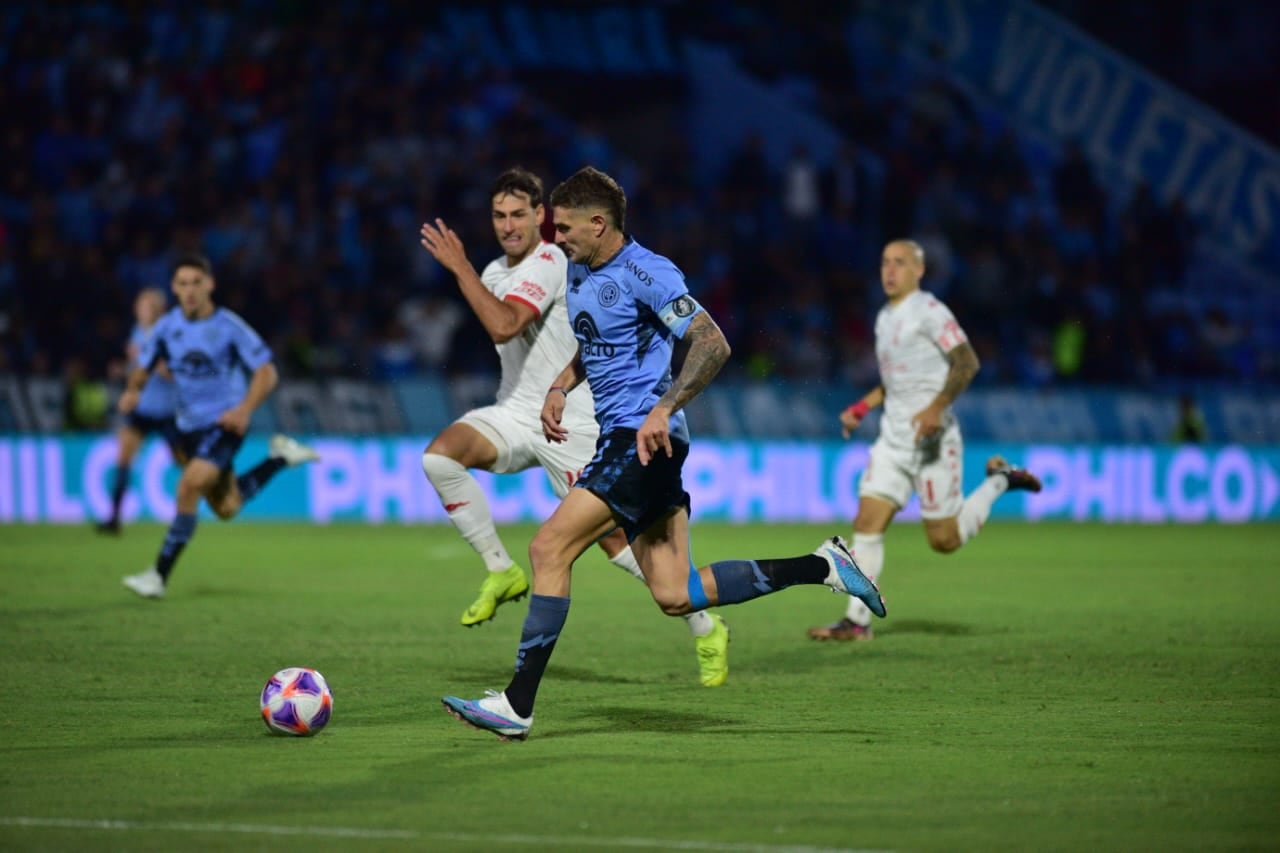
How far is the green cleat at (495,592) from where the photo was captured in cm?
901

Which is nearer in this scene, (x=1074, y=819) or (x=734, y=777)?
(x=1074, y=819)

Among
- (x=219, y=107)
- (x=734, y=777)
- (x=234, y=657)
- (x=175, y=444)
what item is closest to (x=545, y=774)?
(x=734, y=777)

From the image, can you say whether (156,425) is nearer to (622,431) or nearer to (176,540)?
(176,540)

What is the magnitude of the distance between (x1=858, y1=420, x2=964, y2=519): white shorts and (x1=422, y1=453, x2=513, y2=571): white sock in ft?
8.77

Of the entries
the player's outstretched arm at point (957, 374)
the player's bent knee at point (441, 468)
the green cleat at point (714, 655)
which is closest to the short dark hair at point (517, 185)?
the player's bent knee at point (441, 468)

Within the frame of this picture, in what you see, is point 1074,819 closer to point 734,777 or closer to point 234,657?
point 734,777

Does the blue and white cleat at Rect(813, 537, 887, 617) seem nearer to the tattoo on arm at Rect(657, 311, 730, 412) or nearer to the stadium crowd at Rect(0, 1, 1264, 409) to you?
the tattoo on arm at Rect(657, 311, 730, 412)

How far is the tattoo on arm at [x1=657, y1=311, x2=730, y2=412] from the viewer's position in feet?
22.9

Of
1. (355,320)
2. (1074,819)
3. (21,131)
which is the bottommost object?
(1074,819)

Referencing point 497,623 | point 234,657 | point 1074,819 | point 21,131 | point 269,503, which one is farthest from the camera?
point 21,131

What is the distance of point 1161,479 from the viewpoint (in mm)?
22297

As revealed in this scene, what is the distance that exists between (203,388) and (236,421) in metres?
0.70

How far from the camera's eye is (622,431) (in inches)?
285

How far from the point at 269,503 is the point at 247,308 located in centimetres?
251
